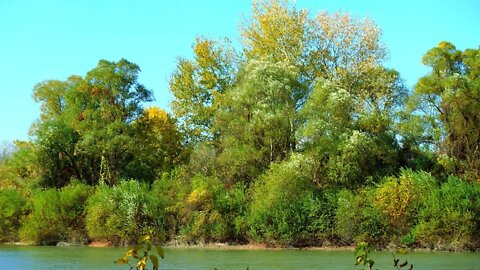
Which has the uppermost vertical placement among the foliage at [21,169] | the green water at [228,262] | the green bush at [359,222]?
the foliage at [21,169]

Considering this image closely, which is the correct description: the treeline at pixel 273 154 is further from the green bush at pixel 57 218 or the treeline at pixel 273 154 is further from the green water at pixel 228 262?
the green water at pixel 228 262

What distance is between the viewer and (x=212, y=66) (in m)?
48.2

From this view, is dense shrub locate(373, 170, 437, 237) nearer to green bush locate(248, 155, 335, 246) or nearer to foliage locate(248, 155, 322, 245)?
green bush locate(248, 155, 335, 246)

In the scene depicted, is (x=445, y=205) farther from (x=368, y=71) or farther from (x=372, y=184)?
(x=368, y=71)

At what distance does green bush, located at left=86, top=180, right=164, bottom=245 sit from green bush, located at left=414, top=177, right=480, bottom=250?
1528 cm

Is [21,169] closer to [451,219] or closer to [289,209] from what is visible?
[289,209]

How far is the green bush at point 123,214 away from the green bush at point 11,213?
18.1 ft

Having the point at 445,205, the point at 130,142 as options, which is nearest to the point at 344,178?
the point at 445,205

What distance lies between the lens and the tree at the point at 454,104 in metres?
38.7

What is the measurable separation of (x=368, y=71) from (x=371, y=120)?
5855 millimetres

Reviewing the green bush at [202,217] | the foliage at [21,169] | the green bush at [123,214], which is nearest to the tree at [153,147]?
the green bush at [123,214]

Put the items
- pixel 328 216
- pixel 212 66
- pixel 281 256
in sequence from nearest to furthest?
1. pixel 281 256
2. pixel 328 216
3. pixel 212 66

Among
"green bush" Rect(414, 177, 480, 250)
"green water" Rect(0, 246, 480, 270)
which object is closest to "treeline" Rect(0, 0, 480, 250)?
"green bush" Rect(414, 177, 480, 250)

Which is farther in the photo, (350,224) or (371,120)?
(371,120)
